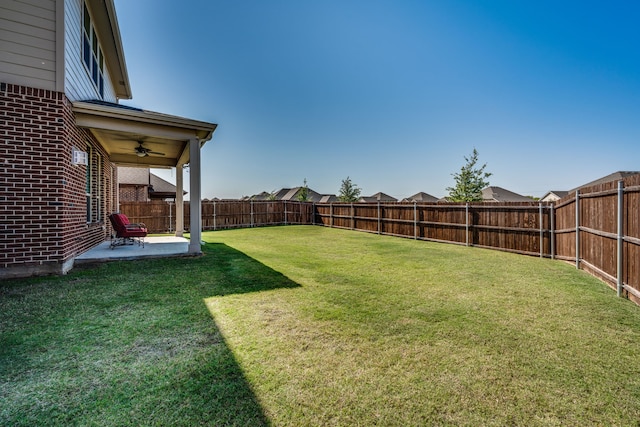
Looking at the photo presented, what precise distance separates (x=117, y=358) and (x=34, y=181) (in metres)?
4.36

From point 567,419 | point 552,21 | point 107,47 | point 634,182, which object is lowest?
point 567,419

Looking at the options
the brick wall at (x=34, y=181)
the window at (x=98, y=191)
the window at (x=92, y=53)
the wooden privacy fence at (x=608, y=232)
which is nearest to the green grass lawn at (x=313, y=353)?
the wooden privacy fence at (x=608, y=232)

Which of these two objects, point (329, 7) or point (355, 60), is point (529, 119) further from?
point (329, 7)

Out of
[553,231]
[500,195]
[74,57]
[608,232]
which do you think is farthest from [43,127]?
[500,195]

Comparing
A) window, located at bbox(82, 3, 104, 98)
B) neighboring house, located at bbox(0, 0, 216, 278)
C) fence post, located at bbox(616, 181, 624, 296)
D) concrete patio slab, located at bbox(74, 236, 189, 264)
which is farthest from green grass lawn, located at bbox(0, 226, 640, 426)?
window, located at bbox(82, 3, 104, 98)

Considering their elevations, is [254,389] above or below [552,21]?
below

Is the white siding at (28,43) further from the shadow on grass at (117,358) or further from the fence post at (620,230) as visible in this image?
the fence post at (620,230)

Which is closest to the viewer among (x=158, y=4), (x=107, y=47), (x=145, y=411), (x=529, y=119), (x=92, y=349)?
(x=145, y=411)

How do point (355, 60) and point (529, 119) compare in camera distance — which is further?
point (529, 119)

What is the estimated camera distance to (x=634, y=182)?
4.00 meters

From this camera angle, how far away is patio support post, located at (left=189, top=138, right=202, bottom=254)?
674 cm

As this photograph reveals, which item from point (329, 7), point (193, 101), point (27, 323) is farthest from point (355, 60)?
point (27, 323)

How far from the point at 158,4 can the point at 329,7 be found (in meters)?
5.82

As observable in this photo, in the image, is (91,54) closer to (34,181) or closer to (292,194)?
(34,181)
